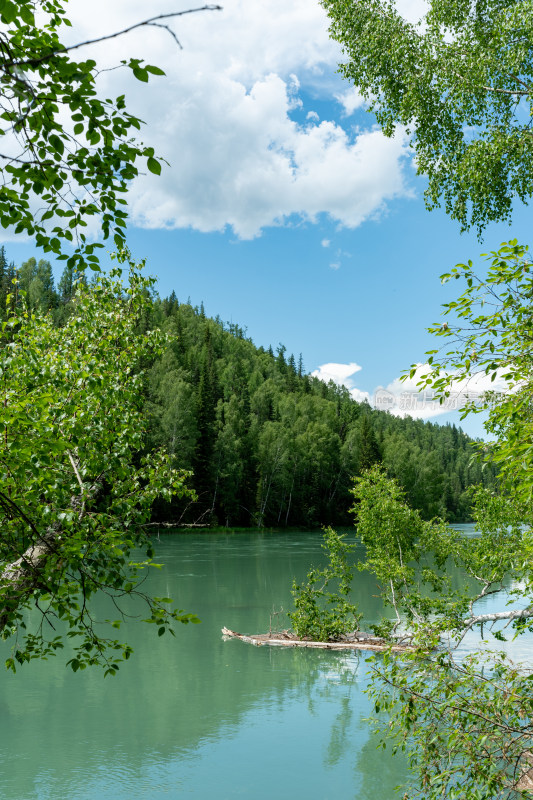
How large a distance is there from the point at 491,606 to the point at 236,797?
57.1 ft

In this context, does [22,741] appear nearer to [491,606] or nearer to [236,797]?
[236,797]

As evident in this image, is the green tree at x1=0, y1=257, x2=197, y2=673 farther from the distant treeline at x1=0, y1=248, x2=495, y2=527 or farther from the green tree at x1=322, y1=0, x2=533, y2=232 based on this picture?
the distant treeline at x1=0, y1=248, x2=495, y2=527

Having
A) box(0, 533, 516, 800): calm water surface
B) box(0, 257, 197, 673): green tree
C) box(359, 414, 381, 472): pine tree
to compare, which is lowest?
box(0, 533, 516, 800): calm water surface

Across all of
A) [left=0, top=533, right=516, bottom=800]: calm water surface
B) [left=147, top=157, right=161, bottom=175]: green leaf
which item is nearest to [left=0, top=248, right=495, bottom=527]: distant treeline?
[left=0, top=533, right=516, bottom=800]: calm water surface

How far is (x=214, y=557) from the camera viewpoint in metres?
40.3

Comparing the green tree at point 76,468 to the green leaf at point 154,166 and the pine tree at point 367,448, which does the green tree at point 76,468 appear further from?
the pine tree at point 367,448

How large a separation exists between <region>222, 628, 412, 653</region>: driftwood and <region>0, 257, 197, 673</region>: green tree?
12478 millimetres

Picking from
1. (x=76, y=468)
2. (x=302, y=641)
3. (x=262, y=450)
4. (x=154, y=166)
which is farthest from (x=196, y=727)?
(x=262, y=450)

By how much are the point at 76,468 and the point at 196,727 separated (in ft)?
34.5

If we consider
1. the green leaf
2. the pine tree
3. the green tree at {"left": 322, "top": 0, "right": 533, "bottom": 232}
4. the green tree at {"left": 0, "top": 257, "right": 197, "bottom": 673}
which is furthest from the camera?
the pine tree

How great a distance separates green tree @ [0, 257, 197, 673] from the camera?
4211mm

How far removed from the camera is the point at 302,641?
19.1 metres

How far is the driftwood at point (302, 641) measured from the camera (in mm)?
18484

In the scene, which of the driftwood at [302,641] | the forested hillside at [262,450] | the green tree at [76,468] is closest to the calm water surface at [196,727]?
the driftwood at [302,641]
